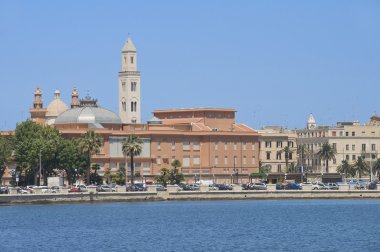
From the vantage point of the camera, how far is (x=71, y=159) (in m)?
183

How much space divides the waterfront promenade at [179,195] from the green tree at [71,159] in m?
23.1

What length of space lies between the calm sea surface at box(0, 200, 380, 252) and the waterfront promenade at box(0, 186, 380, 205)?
962 mm

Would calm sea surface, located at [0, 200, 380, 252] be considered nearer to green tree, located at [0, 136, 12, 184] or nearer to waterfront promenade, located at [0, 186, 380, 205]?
waterfront promenade, located at [0, 186, 380, 205]

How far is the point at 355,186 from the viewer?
171 metres

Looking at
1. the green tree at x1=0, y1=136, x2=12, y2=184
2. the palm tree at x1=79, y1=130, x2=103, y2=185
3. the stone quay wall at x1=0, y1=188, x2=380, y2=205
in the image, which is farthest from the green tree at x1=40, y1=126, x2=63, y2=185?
the stone quay wall at x1=0, y1=188, x2=380, y2=205

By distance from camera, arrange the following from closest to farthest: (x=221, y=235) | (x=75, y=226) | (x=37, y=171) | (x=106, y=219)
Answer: (x=221, y=235)
(x=75, y=226)
(x=106, y=219)
(x=37, y=171)

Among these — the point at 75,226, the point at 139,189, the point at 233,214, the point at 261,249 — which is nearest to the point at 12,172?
the point at 139,189

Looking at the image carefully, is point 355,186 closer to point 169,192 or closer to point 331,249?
point 169,192

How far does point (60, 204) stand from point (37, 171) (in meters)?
30.2

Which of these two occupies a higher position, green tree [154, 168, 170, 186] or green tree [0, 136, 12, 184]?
green tree [0, 136, 12, 184]

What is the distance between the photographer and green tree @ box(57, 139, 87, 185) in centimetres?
18162

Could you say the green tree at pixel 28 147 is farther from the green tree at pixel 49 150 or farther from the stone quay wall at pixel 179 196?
the stone quay wall at pixel 179 196

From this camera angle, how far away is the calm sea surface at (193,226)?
3831 inches

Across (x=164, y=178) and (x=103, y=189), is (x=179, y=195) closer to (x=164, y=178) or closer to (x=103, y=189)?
(x=103, y=189)
